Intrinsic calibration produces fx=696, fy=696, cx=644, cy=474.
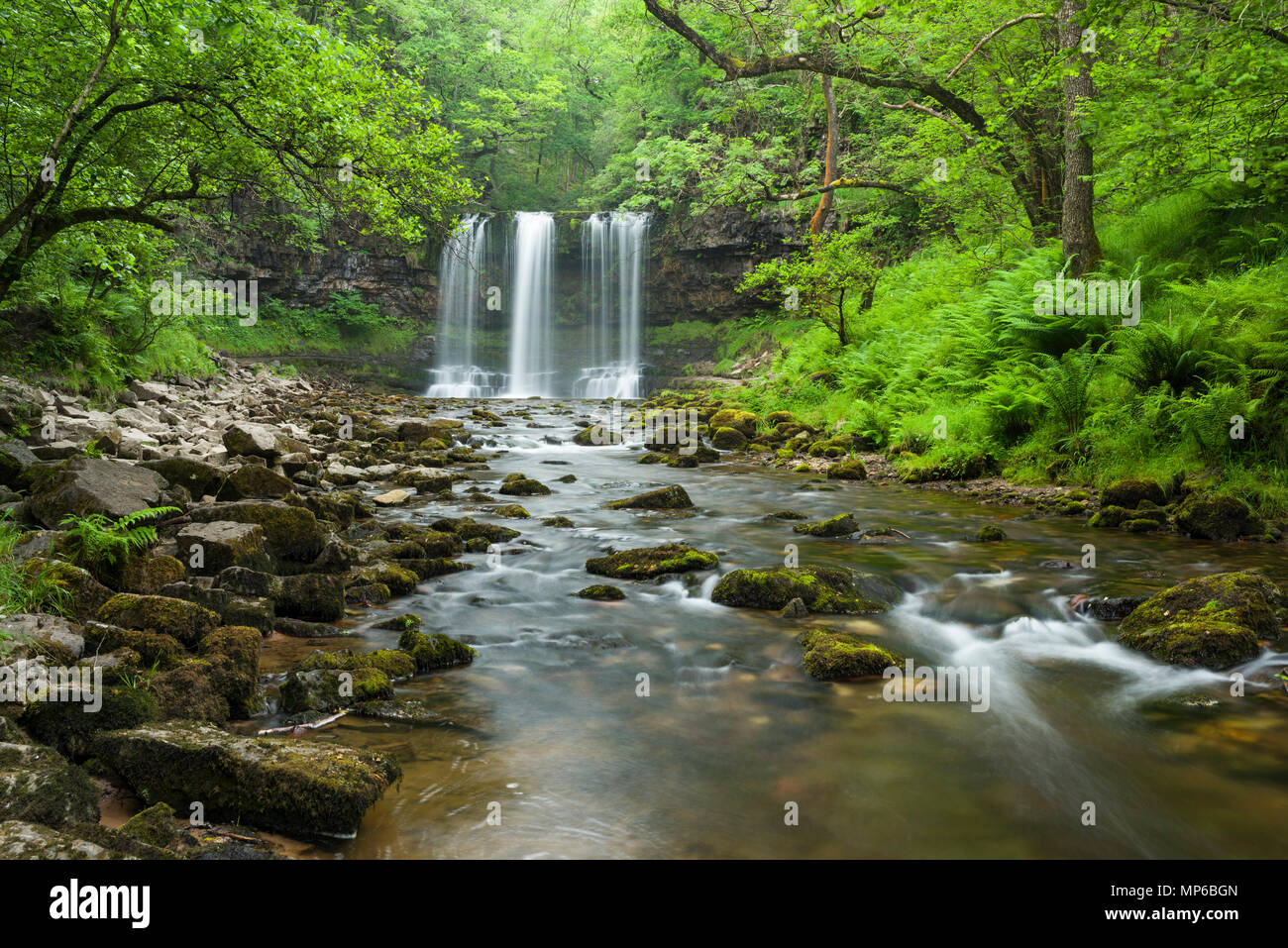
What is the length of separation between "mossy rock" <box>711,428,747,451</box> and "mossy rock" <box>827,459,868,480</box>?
12.5ft

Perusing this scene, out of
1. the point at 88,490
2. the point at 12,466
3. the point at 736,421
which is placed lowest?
the point at 88,490

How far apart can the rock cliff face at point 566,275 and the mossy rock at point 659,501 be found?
22.8 m

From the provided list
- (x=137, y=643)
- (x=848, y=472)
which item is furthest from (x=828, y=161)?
(x=137, y=643)

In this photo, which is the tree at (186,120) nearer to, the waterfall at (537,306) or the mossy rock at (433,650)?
the mossy rock at (433,650)

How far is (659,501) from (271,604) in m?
6.24

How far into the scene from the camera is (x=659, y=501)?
10.6 metres

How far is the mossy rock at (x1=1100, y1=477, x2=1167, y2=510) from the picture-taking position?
838cm

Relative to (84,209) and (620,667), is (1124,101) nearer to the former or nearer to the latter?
(620,667)

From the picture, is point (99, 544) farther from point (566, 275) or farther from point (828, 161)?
point (566, 275)

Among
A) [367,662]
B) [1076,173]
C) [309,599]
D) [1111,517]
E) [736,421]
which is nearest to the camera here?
[367,662]

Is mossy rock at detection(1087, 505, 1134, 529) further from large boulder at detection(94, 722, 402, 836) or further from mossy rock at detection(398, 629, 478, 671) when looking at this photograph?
large boulder at detection(94, 722, 402, 836)

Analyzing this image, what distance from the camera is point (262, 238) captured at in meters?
33.5

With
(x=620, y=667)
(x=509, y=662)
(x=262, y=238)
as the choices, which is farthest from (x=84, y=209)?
(x=262, y=238)
